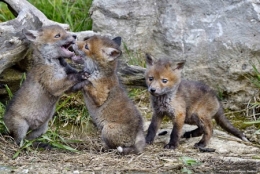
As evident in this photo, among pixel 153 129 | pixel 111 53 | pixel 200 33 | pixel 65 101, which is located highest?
pixel 200 33

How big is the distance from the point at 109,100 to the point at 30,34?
4.88 ft

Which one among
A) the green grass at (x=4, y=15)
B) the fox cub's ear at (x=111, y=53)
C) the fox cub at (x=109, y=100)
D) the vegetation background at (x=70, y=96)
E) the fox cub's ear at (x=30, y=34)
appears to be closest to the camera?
the fox cub at (x=109, y=100)

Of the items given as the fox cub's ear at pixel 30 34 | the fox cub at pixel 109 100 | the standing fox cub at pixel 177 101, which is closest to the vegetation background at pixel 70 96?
the fox cub at pixel 109 100

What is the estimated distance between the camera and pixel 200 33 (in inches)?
387

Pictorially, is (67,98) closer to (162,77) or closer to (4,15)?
(162,77)

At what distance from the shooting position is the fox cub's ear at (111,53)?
7883mm

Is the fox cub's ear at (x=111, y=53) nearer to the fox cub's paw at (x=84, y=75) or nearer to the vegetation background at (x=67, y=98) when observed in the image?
the fox cub's paw at (x=84, y=75)

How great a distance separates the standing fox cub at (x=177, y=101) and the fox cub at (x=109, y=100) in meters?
0.51

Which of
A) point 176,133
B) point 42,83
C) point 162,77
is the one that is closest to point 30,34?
point 42,83

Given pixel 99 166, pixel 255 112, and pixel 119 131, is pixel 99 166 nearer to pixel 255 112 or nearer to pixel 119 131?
pixel 119 131

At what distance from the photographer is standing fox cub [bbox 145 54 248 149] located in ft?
26.8

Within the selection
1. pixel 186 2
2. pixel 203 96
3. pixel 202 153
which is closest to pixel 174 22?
pixel 186 2

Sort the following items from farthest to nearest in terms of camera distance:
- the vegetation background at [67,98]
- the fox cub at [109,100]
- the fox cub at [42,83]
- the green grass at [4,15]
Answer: the green grass at [4,15] < the vegetation background at [67,98] < the fox cub at [42,83] < the fox cub at [109,100]

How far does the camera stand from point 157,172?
7012 mm
